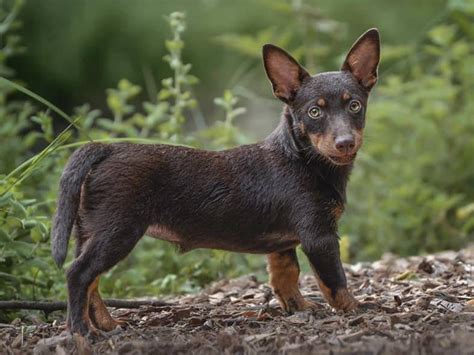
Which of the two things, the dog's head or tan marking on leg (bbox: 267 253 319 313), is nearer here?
the dog's head

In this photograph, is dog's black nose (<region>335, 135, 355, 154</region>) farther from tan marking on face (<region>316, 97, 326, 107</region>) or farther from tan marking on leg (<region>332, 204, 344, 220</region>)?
tan marking on leg (<region>332, 204, 344, 220</region>)

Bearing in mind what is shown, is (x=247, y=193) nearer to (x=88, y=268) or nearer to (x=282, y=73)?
(x=282, y=73)

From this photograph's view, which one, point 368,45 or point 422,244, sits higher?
point 368,45

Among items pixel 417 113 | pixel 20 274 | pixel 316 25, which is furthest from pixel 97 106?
pixel 20 274

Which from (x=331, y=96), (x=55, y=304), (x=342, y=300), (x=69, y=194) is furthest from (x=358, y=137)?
(x=55, y=304)

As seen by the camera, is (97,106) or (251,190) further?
(97,106)

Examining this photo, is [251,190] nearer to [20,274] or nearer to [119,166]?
[119,166]

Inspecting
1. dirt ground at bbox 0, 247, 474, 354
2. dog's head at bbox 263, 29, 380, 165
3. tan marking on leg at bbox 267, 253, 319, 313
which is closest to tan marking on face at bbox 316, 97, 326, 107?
dog's head at bbox 263, 29, 380, 165

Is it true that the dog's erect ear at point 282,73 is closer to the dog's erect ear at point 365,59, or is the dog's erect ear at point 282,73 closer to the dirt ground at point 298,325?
the dog's erect ear at point 365,59

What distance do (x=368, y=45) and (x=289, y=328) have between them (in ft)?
5.61

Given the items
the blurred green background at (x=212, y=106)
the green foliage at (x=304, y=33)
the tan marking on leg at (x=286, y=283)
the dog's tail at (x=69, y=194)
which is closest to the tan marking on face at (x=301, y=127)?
the tan marking on leg at (x=286, y=283)

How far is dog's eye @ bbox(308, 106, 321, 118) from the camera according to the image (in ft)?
16.3

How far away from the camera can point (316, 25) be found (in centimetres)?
925

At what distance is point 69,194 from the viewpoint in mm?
4590
